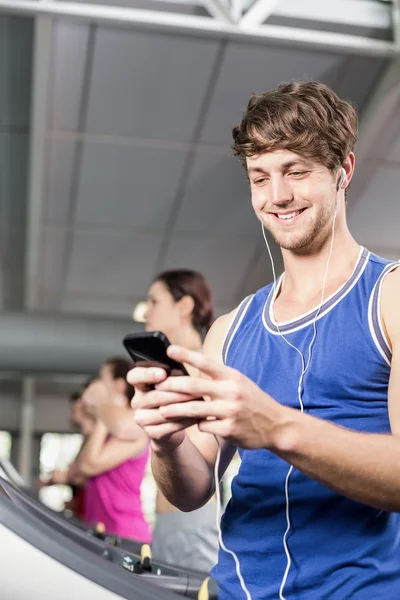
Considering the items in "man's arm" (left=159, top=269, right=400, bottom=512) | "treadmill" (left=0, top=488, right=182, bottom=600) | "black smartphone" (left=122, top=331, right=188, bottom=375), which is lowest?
"treadmill" (left=0, top=488, right=182, bottom=600)

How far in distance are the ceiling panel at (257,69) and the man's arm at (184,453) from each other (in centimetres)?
297

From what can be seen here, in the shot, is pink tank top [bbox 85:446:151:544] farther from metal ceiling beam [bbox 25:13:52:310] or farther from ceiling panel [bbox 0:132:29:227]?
ceiling panel [bbox 0:132:29:227]

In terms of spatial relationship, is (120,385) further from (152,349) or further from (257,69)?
(152,349)

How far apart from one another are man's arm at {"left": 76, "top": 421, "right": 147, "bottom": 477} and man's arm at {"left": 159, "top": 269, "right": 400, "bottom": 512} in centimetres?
190

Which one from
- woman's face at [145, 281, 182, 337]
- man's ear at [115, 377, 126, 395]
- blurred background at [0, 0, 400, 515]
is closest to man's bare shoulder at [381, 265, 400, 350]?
woman's face at [145, 281, 182, 337]

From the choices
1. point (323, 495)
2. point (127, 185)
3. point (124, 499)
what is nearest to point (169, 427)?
point (323, 495)

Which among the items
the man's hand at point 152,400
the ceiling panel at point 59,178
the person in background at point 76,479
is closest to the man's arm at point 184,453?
the man's hand at point 152,400

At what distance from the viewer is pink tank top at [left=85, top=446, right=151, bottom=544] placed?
277cm

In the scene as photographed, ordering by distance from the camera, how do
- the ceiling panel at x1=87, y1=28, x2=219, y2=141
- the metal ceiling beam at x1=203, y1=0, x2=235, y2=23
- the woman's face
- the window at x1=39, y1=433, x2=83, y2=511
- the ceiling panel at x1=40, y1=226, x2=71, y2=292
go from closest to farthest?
the woman's face → the metal ceiling beam at x1=203, y1=0, x2=235, y2=23 → the ceiling panel at x1=87, y1=28, x2=219, y2=141 → the ceiling panel at x1=40, y1=226, x2=71, y2=292 → the window at x1=39, y1=433, x2=83, y2=511

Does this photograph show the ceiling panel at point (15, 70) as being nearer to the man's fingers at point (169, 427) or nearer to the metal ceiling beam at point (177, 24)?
the metal ceiling beam at point (177, 24)

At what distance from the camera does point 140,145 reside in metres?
4.48

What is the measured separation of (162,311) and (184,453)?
1.33 m

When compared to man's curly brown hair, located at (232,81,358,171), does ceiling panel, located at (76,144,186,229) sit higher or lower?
higher

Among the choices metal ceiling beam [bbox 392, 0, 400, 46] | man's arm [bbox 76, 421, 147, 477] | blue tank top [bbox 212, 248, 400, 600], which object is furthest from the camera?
metal ceiling beam [bbox 392, 0, 400, 46]
